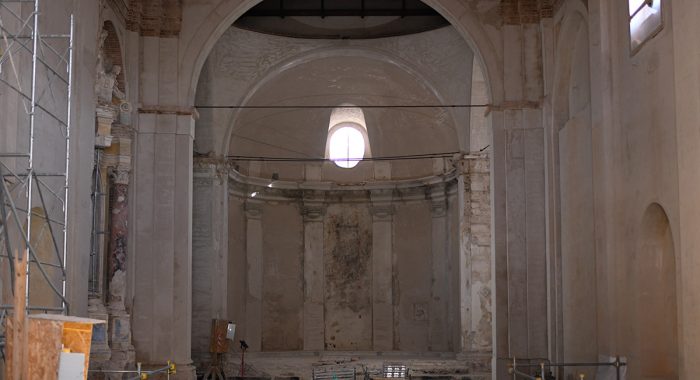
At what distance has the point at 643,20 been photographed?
13828mm

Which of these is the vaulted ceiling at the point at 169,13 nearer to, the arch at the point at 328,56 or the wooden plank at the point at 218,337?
the arch at the point at 328,56

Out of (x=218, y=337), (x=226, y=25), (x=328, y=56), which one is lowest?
(x=218, y=337)

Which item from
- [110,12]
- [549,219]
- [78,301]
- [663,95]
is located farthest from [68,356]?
[549,219]

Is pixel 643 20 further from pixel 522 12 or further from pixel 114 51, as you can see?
pixel 114 51

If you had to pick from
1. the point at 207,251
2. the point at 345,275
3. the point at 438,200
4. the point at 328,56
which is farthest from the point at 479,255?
the point at 207,251

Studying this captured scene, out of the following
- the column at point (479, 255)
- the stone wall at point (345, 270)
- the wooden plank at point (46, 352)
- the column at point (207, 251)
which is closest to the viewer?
the wooden plank at point (46, 352)

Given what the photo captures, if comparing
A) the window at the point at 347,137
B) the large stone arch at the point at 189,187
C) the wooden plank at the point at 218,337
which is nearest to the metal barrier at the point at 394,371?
the large stone arch at the point at 189,187

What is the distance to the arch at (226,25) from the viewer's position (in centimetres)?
2042

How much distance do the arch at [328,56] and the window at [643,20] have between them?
40.2 ft

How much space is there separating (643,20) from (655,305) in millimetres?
4019

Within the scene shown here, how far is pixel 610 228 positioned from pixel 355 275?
55.0 feet

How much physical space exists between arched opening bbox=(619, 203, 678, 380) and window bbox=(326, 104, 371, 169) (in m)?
17.8

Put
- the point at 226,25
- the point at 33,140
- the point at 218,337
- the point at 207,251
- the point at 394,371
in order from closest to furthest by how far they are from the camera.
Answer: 1. the point at 33,140
2. the point at 226,25
3. the point at 394,371
4. the point at 218,337
5. the point at 207,251

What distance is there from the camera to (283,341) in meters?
30.4
